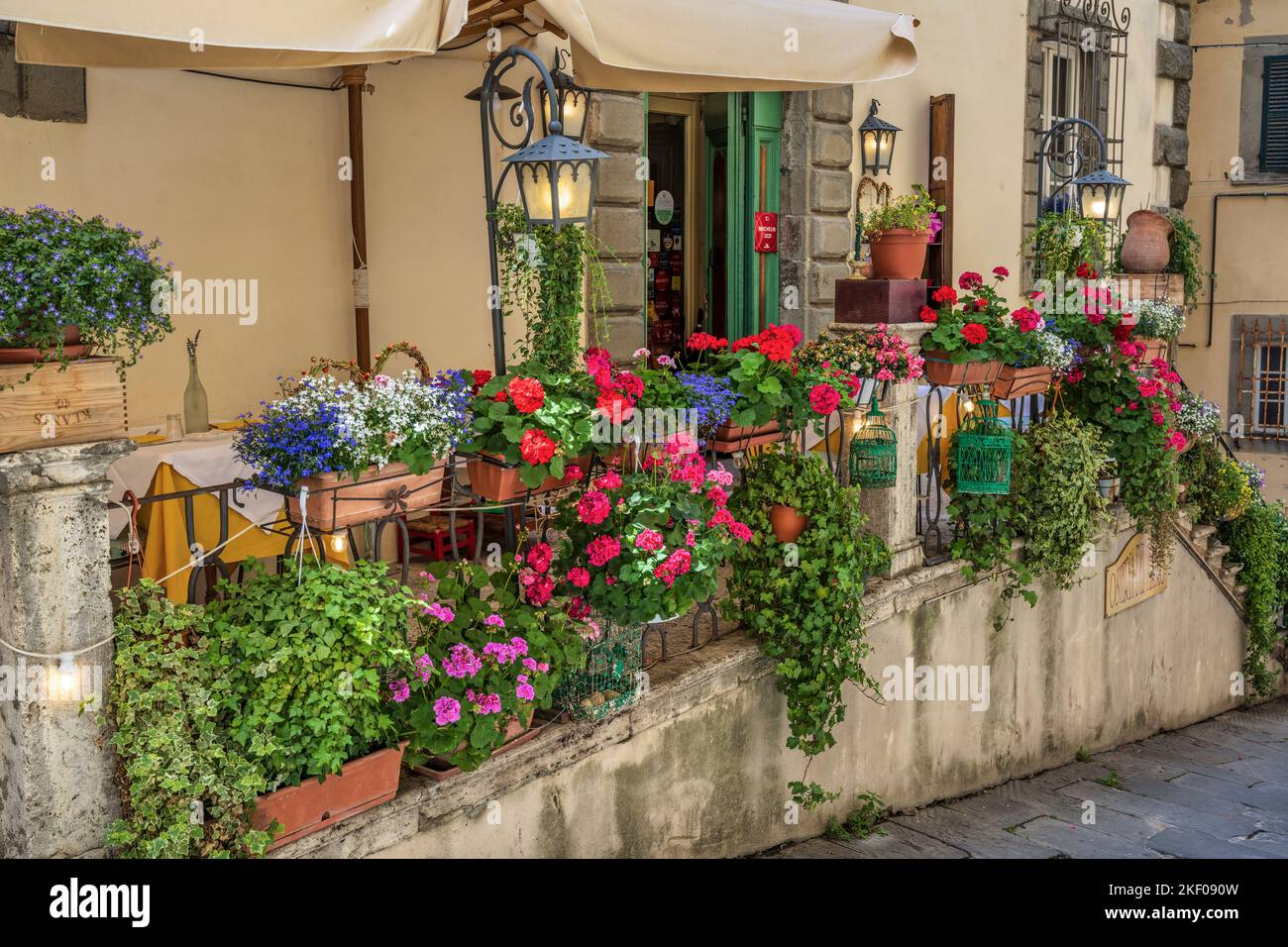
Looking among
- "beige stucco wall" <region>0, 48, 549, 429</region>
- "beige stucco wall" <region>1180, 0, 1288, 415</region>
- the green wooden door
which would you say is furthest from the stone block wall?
"beige stucco wall" <region>1180, 0, 1288, 415</region>

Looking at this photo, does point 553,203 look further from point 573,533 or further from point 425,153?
point 425,153

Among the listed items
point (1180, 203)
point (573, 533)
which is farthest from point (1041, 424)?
point (1180, 203)

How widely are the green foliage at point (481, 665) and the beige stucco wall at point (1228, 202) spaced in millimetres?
13158

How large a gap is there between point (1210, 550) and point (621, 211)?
5.24 m

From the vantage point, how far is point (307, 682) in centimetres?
380

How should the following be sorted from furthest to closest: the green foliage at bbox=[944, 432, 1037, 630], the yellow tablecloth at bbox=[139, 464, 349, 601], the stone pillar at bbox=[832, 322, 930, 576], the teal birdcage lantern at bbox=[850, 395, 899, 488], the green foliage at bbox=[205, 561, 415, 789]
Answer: the green foliage at bbox=[944, 432, 1037, 630] < the stone pillar at bbox=[832, 322, 930, 576] < the teal birdcage lantern at bbox=[850, 395, 899, 488] < the yellow tablecloth at bbox=[139, 464, 349, 601] < the green foliage at bbox=[205, 561, 415, 789]

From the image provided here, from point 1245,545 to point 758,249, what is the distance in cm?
454

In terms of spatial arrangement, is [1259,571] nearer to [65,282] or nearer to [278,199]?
[278,199]

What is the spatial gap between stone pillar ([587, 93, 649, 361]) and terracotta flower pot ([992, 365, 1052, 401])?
7.64ft

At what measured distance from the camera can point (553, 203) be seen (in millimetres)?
4672

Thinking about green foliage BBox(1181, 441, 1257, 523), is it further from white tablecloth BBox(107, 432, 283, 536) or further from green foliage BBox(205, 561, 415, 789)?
green foliage BBox(205, 561, 415, 789)

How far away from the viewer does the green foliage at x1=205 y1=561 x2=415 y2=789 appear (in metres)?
3.77

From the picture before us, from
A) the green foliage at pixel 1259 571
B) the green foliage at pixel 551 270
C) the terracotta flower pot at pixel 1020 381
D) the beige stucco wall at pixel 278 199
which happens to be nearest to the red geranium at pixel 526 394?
the green foliage at pixel 551 270

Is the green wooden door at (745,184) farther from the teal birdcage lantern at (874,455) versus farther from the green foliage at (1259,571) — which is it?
the green foliage at (1259,571)
